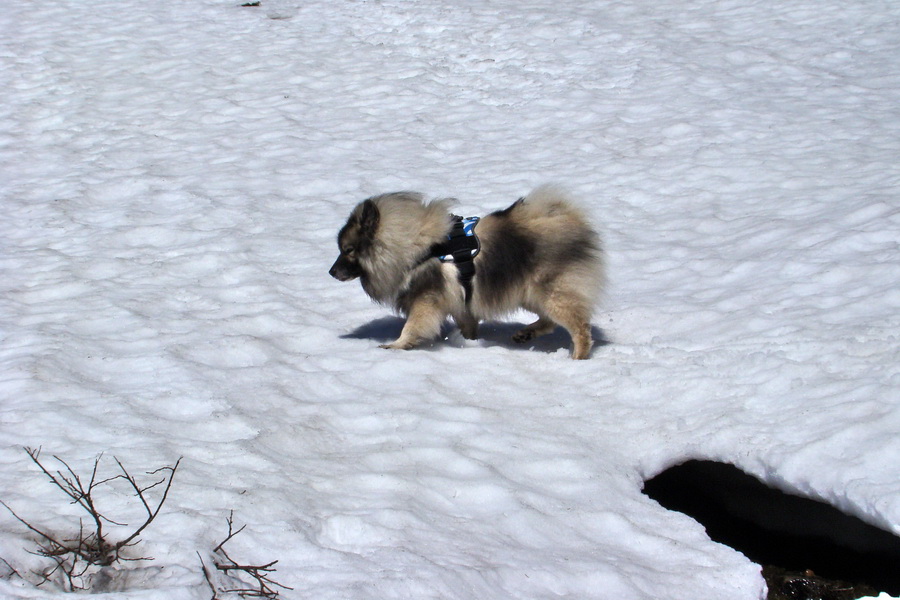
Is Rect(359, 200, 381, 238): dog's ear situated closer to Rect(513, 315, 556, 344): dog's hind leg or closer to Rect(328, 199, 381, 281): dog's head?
Rect(328, 199, 381, 281): dog's head

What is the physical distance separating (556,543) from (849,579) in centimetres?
170

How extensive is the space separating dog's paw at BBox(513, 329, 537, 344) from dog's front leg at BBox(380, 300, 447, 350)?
0.74 meters

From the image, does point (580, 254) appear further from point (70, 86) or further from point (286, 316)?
point (70, 86)

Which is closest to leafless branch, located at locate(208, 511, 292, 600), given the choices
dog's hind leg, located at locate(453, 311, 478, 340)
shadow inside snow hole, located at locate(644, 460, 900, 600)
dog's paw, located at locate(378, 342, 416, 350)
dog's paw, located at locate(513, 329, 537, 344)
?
shadow inside snow hole, located at locate(644, 460, 900, 600)

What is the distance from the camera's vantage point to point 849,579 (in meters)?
4.31

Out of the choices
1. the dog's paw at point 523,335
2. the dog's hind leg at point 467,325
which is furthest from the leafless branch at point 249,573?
the dog's paw at point 523,335

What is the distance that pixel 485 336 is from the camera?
6.85 metres

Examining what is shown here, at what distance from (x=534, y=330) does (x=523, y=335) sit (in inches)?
3.9

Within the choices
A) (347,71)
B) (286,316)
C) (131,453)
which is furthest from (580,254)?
(347,71)

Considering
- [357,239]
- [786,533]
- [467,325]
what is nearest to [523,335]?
[467,325]

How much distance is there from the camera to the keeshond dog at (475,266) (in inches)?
244

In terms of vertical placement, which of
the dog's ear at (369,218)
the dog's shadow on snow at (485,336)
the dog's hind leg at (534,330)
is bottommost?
the dog's shadow on snow at (485,336)

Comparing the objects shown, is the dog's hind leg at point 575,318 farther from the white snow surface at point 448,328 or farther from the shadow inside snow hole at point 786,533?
the shadow inside snow hole at point 786,533

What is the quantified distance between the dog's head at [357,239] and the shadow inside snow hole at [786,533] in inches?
110
